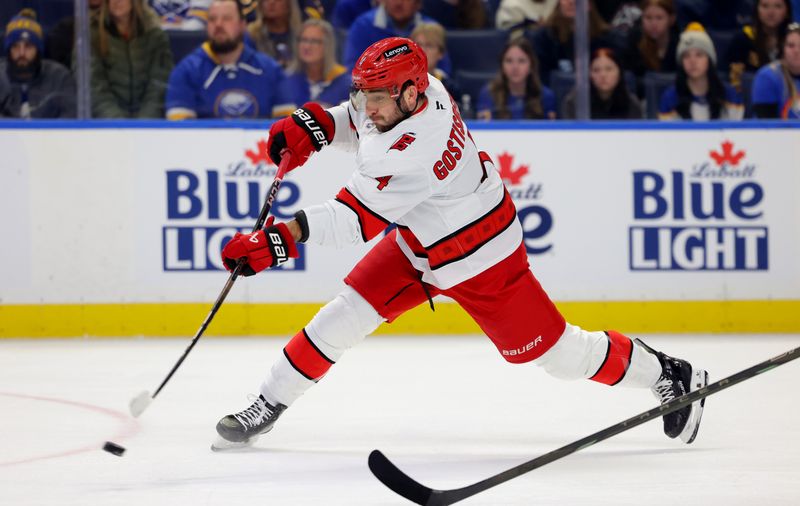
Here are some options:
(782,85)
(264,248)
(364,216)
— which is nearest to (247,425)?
(264,248)

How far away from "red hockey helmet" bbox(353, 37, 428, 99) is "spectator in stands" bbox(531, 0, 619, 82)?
2808 millimetres

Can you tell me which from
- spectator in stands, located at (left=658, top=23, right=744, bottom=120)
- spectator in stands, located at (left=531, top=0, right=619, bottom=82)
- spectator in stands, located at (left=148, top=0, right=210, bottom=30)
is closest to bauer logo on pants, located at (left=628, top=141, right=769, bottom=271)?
spectator in stands, located at (left=658, top=23, right=744, bottom=120)

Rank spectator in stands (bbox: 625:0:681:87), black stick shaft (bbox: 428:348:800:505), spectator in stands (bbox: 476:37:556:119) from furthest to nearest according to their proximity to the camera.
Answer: spectator in stands (bbox: 625:0:681:87) < spectator in stands (bbox: 476:37:556:119) < black stick shaft (bbox: 428:348:800:505)

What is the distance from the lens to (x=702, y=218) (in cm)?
578

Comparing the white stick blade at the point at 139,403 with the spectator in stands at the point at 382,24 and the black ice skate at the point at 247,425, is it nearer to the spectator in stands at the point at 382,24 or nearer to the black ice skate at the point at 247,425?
the black ice skate at the point at 247,425

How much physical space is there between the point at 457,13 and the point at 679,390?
3031 millimetres

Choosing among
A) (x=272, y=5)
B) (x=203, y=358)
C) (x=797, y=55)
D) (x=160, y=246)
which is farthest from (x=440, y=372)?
(x=797, y=55)

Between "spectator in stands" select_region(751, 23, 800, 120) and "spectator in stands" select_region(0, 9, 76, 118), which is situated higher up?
"spectator in stands" select_region(0, 9, 76, 118)

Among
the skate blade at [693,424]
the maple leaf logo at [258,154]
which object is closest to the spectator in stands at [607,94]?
the maple leaf logo at [258,154]

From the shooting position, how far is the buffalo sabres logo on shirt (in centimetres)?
585

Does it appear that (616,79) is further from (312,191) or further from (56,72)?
(56,72)

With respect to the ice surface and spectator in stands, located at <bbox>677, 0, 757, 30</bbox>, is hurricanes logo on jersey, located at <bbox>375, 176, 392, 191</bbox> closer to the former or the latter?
the ice surface

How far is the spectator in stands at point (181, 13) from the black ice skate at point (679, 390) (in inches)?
126

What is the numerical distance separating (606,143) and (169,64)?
214 cm
